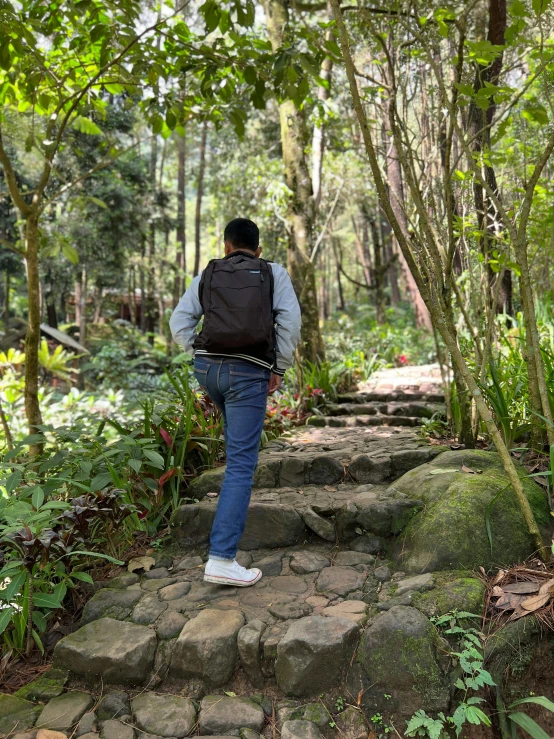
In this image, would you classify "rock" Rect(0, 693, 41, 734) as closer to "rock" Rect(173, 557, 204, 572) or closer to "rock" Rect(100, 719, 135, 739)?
"rock" Rect(100, 719, 135, 739)

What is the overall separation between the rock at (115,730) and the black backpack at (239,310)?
1.61 metres

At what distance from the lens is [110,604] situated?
8.52ft

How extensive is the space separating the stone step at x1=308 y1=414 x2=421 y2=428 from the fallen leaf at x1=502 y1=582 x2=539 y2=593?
2.76 metres

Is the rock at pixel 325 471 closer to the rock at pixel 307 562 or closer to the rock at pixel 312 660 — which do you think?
the rock at pixel 307 562

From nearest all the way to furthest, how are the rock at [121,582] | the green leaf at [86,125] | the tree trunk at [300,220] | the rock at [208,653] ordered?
the rock at [208,653], the rock at [121,582], the green leaf at [86,125], the tree trunk at [300,220]

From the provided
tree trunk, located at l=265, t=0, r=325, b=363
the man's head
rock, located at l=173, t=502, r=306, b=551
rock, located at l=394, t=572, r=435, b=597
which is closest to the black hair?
the man's head

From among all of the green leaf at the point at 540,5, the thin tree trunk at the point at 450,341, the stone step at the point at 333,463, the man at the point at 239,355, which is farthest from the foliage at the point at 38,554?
the green leaf at the point at 540,5

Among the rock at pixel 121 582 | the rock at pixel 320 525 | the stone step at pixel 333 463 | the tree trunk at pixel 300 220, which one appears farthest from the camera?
the tree trunk at pixel 300 220

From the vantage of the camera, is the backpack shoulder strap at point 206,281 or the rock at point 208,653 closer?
the rock at point 208,653

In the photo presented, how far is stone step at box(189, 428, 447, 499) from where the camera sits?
358 centimetres

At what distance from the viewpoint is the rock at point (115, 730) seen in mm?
1922

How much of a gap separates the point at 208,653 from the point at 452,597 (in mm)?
1043

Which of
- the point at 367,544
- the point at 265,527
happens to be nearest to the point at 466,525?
the point at 367,544

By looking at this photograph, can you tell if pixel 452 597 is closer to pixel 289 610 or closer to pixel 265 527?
pixel 289 610
